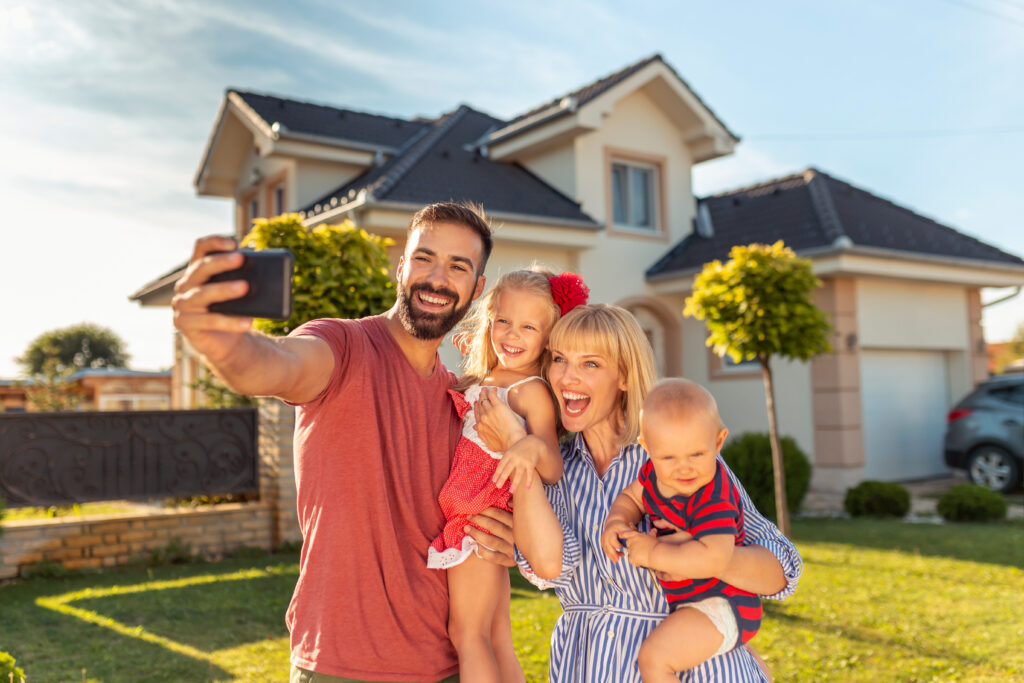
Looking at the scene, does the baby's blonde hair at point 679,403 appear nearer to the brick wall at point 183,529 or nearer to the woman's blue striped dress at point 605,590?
the woman's blue striped dress at point 605,590

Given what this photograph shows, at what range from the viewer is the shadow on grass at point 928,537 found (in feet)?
27.5

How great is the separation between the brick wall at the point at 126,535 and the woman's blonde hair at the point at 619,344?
23.9ft

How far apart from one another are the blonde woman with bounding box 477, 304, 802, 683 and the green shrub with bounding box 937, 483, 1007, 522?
9.82 meters

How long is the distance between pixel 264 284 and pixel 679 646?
54.3 inches

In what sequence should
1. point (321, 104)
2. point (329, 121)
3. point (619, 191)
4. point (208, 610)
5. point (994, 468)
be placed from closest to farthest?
point (208, 610) < point (994, 468) < point (619, 191) < point (329, 121) < point (321, 104)

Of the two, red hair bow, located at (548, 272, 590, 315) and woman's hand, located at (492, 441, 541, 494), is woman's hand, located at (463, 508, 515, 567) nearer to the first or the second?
woman's hand, located at (492, 441, 541, 494)

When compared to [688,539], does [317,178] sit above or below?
above

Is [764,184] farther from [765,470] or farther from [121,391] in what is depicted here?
[121,391]

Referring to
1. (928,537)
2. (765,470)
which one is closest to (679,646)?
(928,537)

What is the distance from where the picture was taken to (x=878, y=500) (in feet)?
36.3

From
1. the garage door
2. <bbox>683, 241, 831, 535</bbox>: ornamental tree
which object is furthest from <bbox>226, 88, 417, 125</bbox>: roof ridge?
the garage door

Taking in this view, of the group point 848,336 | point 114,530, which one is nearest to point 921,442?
point 848,336

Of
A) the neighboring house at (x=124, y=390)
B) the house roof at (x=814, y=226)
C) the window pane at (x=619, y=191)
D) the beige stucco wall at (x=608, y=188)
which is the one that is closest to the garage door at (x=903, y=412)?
the house roof at (x=814, y=226)

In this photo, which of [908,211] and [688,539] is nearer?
[688,539]
